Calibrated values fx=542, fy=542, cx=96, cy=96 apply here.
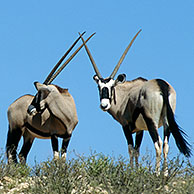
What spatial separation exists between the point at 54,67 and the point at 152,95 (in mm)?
3028

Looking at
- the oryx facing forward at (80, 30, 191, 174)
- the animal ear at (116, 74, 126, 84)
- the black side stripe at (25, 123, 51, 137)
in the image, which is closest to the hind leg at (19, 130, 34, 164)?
the black side stripe at (25, 123, 51, 137)

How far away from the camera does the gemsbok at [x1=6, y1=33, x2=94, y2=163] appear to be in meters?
12.0

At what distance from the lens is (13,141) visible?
12789mm

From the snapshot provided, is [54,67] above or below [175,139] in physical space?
above

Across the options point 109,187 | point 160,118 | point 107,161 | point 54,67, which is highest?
point 54,67

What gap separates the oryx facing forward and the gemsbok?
3.52 ft

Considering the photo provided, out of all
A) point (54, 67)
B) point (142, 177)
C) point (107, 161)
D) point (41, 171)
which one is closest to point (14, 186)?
point (41, 171)

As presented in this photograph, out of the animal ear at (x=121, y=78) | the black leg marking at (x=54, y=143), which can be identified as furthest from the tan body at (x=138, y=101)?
the black leg marking at (x=54, y=143)

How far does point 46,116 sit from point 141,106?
250 cm

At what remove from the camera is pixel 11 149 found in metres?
13.0

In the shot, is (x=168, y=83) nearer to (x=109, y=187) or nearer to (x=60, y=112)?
(x=60, y=112)

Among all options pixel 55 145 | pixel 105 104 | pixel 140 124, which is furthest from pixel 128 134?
pixel 55 145

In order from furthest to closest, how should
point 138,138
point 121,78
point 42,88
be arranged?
1. point 42,88
2. point 138,138
3. point 121,78

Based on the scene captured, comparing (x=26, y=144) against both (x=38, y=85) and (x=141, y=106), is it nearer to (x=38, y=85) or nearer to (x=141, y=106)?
(x=38, y=85)
